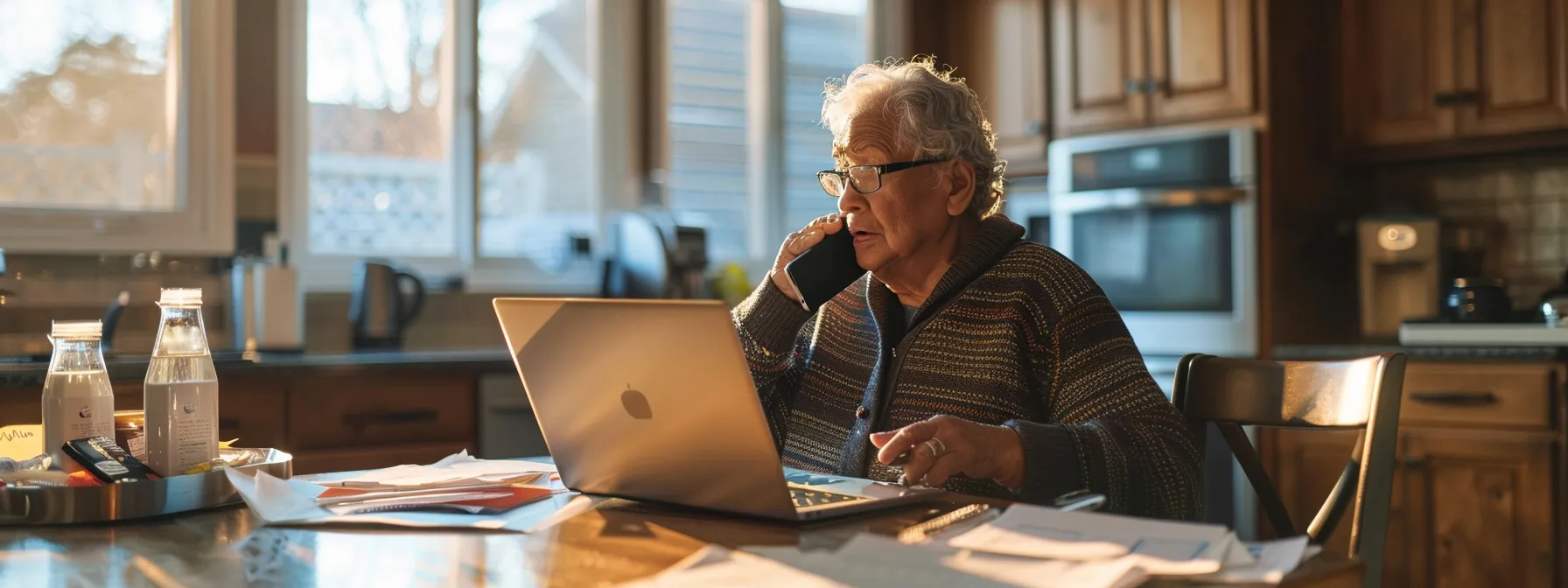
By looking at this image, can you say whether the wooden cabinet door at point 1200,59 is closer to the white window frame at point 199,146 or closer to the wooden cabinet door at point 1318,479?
the wooden cabinet door at point 1318,479

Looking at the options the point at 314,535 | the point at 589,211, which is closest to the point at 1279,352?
the point at 589,211

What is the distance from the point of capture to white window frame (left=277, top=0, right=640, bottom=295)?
318 centimetres

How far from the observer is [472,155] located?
11.4 ft

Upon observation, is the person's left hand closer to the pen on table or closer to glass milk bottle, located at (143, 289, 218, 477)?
the pen on table

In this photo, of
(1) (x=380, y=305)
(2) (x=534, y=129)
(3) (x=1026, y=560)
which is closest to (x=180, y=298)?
(3) (x=1026, y=560)

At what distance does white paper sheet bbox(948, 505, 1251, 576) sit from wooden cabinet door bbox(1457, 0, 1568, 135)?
267 centimetres

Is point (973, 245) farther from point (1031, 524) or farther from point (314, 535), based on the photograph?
point (314, 535)

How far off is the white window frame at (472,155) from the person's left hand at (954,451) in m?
2.36

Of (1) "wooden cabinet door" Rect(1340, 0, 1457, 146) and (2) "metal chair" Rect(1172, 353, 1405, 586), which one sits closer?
(2) "metal chair" Rect(1172, 353, 1405, 586)

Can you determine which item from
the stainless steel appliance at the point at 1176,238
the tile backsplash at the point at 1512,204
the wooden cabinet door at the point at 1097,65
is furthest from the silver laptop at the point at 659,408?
the tile backsplash at the point at 1512,204

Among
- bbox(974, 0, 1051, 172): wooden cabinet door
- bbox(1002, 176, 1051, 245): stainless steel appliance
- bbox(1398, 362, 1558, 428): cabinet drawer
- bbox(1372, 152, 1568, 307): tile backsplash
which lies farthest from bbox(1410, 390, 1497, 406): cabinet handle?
bbox(974, 0, 1051, 172): wooden cabinet door

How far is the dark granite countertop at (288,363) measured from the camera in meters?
2.35

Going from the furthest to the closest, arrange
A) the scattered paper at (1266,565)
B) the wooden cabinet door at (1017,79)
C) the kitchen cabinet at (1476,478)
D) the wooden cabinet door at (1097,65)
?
the wooden cabinet door at (1017,79) → the wooden cabinet door at (1097,65) → the kitchen cabinet at (1476,478) → the scattered paper at (1266,565)

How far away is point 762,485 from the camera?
3.57 ft
